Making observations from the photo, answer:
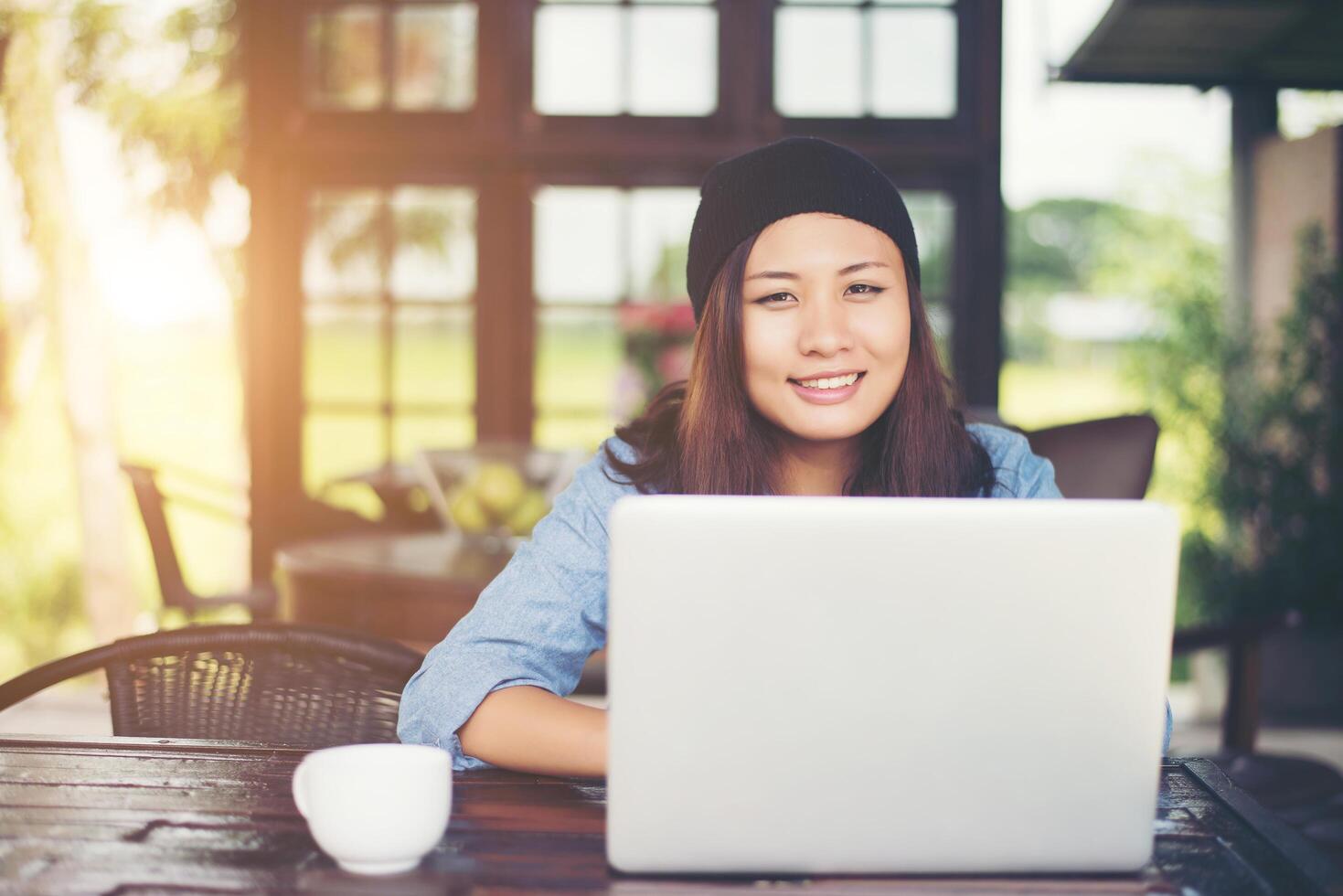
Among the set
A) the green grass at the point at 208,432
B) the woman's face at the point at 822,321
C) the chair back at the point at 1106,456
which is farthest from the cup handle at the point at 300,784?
the green grass at the point at 208,432

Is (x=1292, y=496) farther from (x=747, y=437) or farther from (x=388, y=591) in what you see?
(x=747, y=437)

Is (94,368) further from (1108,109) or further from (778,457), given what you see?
(1108,109)

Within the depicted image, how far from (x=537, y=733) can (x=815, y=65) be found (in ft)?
11.9

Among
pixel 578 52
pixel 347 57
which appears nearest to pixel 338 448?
pixel 347 57

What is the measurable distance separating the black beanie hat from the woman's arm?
1.90 feet

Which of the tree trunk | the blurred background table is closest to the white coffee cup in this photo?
the blurred background table

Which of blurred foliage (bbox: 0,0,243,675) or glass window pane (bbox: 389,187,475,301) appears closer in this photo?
glass window pane (bbox: 389,187,475,301)

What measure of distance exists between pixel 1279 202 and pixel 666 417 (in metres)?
4.23

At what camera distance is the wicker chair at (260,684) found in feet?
4.99

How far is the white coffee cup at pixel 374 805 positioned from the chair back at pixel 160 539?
2.56 metres

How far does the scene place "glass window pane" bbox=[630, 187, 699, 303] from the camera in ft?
14.6

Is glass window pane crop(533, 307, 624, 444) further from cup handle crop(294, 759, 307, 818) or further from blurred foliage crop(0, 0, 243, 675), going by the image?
cup handle crop(294, 759, 307, 818)

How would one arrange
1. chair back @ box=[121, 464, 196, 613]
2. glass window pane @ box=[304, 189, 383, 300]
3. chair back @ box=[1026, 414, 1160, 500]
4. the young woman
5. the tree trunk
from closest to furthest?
the young woman < chair back @ box=[1026, 414, 1160, 500] < chair back @ box=[121, 464, 196, 613] < glass window pane @ box=[304, 189, 383, 300] < the tree trunk

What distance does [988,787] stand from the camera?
840 millimetres
